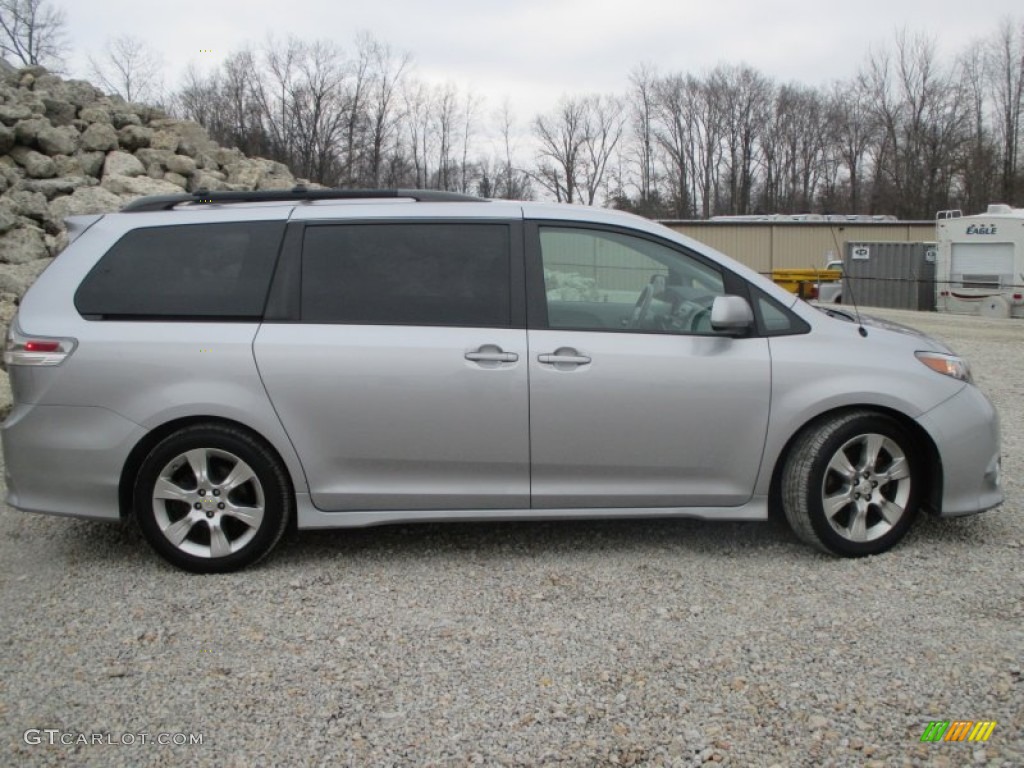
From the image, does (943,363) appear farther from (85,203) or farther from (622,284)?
(85,203)

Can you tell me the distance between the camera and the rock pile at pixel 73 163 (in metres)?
13.8

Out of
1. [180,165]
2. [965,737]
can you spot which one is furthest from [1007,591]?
[180,165]

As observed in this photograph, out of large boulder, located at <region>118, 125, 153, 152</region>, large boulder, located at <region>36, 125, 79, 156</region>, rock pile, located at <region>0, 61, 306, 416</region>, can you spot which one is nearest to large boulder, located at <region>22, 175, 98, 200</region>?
rock pile, located at <region>0, 61, 306, 416</region>

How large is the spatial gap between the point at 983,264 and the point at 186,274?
23.6 m

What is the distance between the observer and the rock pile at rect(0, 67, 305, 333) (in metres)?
13.8

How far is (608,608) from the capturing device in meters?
3.74

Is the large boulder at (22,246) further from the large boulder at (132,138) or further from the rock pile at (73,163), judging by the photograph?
the large boulder at (132,138)

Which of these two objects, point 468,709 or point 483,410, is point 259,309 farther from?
point 468,709

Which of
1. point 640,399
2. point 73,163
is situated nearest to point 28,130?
point 73,163

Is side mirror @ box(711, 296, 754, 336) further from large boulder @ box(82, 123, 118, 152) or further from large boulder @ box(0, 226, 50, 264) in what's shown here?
large boulder @ box(82, 123, 118, 152)

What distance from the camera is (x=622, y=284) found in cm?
439

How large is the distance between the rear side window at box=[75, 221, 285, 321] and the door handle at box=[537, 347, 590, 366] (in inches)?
55.8

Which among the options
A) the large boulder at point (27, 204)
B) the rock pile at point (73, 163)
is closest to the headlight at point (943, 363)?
the rock pile at point (73, 163)

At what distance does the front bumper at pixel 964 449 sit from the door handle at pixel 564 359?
1676 millimetres
